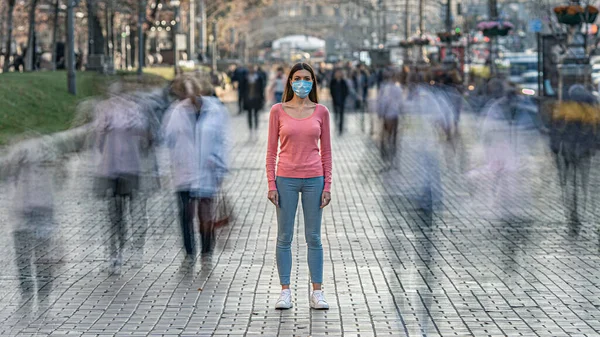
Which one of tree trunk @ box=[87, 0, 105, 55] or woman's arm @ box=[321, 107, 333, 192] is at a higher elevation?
tree trunk @ box=[87, 0, 105, 55]

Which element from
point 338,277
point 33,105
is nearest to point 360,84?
point 33,105

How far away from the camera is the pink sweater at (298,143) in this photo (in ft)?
31.0

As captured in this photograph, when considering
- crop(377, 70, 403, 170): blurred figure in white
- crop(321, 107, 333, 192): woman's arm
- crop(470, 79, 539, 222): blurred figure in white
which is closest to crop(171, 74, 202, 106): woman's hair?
crop(321, 107, 333, 192): woman's arm

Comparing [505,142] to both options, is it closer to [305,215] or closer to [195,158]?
[195,158]

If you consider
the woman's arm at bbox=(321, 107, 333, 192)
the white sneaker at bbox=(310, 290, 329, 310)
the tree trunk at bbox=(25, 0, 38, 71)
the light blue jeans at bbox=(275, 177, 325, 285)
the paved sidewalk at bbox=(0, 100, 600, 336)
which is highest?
the tree trunk at bbox=(25, 0, 38, 71)

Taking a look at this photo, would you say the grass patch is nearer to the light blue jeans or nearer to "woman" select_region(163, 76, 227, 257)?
"woman" select_region(163, 76, 227, 257)

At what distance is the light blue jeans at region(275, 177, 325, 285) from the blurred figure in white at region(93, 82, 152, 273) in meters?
2.65

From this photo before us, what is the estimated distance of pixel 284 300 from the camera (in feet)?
32.0

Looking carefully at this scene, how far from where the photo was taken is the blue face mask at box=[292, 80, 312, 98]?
941 cm

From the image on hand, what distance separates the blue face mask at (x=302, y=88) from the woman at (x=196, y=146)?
2.41 m

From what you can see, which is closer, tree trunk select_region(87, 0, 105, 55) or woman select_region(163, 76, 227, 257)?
woman select_region(163, 76, 227, 257)

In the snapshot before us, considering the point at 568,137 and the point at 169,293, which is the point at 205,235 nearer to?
the point at 169,293

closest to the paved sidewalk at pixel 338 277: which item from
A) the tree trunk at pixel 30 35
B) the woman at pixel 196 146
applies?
the woman at pixel 196 146

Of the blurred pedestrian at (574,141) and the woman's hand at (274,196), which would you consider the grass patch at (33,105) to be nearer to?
the blurred pedestrian at (574,141)
